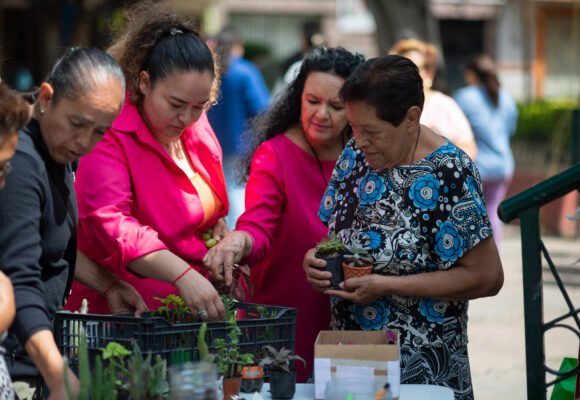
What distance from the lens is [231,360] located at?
284cm

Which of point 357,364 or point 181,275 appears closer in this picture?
point 357,364

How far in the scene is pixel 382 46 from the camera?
35.4 feet

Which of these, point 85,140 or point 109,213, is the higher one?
point 85,140

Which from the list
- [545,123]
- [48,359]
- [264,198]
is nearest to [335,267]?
[264,198]

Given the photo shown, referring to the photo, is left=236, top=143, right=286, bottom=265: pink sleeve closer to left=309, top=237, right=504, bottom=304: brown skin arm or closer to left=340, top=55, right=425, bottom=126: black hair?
left=309, top=237, right=504, bottom=304: brown skin arm

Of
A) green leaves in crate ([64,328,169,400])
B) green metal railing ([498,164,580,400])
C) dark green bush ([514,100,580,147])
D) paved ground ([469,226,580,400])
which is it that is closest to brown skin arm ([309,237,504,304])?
green metal railing ([498,164,580,400])

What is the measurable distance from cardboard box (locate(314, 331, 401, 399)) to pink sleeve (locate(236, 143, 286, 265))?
0.83m

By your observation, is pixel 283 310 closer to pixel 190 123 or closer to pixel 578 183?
pixel 190 123

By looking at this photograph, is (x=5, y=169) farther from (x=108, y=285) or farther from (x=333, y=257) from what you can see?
(x=333, y=257)

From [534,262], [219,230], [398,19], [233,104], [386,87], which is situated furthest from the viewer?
[398,19]

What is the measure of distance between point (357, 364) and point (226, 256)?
734 millimetres

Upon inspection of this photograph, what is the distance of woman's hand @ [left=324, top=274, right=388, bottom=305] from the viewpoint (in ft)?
10.3

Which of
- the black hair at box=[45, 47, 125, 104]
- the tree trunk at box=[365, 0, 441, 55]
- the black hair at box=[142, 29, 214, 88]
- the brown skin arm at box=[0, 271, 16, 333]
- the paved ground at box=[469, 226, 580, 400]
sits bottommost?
the paved ground at box=[469, 226, 580, 400]

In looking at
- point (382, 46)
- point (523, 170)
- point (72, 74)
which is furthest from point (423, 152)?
point (523, 170)
